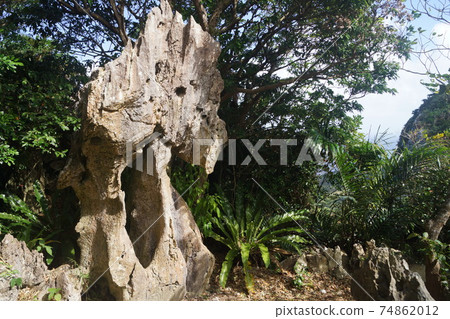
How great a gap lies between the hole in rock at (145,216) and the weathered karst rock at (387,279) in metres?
2.06

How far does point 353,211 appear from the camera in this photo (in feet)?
17.4

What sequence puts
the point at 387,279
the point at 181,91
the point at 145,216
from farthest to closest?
the point at 145,216, the point at 181,91, the point at 387,279

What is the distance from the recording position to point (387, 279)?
3.23 meters

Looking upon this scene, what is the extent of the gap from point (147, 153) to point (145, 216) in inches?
30.4

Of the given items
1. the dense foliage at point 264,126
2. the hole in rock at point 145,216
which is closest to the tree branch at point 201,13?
the dense foliage at point 264,126

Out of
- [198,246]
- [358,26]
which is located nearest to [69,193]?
[198,246]

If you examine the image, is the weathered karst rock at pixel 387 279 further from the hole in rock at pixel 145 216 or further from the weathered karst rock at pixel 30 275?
the weathered karst rock at pixel 30 275

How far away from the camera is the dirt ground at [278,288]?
433cm

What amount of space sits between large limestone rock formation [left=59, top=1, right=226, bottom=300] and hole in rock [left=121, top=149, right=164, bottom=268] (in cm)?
1

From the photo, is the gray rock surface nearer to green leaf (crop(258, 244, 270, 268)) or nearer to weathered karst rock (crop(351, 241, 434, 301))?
green leaf (crop(258, 244, 270, 268))

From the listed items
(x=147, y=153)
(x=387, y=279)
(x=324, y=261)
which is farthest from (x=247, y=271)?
(x=147, y=153)

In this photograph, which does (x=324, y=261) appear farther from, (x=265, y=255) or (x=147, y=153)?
(x=147, y=153)

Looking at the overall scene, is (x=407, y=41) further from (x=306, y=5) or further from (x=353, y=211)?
(x=353, y=211)

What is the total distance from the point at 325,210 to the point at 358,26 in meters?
2.85
